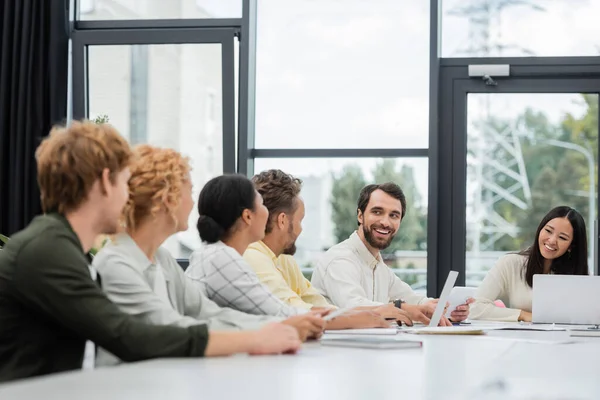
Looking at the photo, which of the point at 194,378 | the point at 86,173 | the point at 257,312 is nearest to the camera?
the point at 194,378

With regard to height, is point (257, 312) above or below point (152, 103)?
below

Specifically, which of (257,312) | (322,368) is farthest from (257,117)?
(322,368)

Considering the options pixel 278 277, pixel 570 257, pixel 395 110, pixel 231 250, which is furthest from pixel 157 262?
pixel 395 110

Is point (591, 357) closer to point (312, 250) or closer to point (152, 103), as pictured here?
point (312, 250)

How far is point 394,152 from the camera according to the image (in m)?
5.54

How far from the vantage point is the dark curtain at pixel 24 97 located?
5613 mm

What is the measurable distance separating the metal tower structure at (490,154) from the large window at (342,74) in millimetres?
284

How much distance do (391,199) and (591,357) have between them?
228cm

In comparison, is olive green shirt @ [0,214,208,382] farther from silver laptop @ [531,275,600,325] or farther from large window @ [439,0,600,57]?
large window @ [439,0,600,57]

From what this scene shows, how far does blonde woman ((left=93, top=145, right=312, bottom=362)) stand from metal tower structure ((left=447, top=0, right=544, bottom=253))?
306cm

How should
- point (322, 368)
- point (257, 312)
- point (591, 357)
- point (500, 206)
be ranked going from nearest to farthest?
1. point (322, 368)
2. point (591, 357)
3. point (257, 312)
4. point (500, 206)

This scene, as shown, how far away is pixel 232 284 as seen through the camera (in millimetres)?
2863

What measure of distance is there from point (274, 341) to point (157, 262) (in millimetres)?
534

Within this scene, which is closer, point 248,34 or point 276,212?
point 276,212
